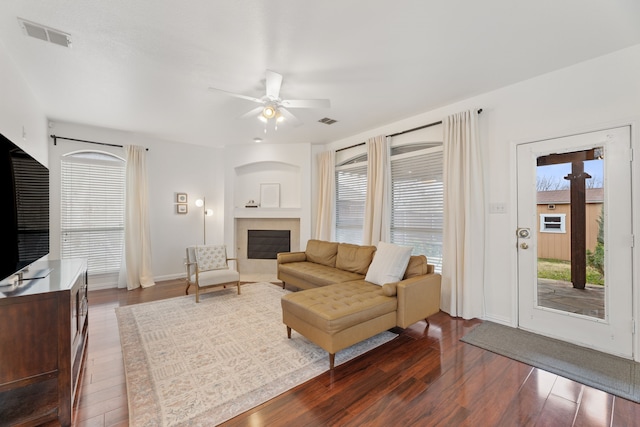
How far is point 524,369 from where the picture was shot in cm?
234

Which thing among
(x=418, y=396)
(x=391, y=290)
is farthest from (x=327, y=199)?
(x=418, y=396)

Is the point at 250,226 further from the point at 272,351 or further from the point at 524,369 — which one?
the point at 524,369

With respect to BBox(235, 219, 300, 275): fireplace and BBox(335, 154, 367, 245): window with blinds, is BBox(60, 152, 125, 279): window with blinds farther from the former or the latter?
BBox(335, 154, 367, 245): window with blinds

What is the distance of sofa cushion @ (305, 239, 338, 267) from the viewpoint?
15.3 feet

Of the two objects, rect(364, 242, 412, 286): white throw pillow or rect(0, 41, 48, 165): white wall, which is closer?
rect(0, 41, 48, 165): white wall

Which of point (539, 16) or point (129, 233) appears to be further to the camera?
point (129, 233)

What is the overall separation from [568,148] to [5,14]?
519 cm

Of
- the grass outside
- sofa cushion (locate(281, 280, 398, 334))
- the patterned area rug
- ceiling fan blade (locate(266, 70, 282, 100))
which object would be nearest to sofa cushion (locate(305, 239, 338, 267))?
the patterned area rug

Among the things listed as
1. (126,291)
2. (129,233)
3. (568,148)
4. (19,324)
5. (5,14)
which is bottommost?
(126,291)

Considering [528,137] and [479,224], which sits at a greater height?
[528,137]

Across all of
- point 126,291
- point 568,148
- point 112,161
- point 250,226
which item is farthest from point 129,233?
point 568,148

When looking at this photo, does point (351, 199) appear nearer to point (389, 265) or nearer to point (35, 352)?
point (389, 265)

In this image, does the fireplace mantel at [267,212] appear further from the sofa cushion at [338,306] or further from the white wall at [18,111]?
the white wall at [18,111]

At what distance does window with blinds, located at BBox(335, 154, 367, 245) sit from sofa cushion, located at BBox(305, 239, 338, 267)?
0.79 m
